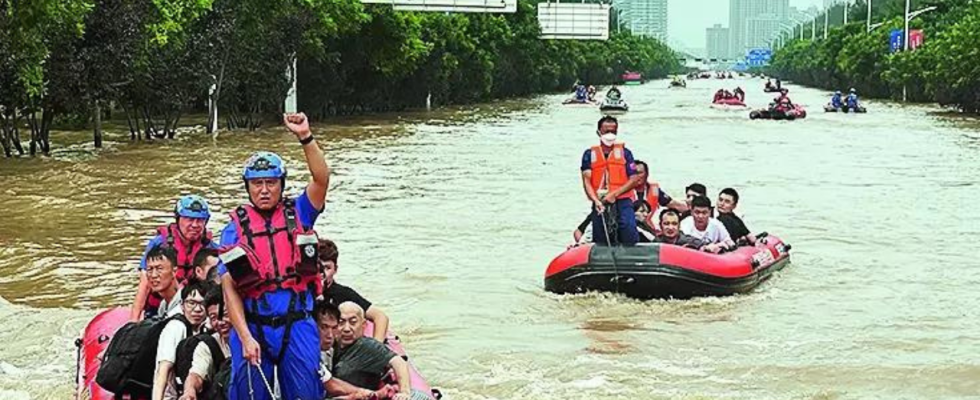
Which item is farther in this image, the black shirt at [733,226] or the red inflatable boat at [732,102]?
the red inflatable boat at [732,102]

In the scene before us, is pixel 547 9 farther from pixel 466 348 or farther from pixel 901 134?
pixel 466 348

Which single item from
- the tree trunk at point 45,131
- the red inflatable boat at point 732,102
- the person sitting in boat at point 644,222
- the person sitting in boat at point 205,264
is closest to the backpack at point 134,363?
the person sitting in boat at point 205,264

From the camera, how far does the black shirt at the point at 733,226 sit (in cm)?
1290

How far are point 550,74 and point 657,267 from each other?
69.8m

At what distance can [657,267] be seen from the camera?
1155cm

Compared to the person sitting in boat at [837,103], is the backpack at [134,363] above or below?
below

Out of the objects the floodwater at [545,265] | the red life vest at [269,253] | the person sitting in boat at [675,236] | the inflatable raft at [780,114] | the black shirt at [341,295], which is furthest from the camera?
the inflatable raft at [780,114]

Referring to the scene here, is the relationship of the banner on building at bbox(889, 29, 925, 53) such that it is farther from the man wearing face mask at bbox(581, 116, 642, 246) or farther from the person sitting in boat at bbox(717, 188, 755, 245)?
the man wearing face mask at bbox(581, 116, 642, 246)

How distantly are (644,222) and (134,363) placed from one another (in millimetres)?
6833

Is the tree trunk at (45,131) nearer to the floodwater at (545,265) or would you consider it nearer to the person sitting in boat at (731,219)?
the floodwater at (545,265)

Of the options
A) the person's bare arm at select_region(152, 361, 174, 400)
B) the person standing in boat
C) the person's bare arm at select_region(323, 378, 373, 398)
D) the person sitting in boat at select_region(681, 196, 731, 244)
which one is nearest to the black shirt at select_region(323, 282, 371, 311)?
the person's bare arm at select_region(323, 378, 373, 398)

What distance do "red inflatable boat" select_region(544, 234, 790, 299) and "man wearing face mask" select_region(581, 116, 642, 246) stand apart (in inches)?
8.0

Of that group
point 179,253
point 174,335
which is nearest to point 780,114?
point 179,253

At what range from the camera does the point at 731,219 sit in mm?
13008
